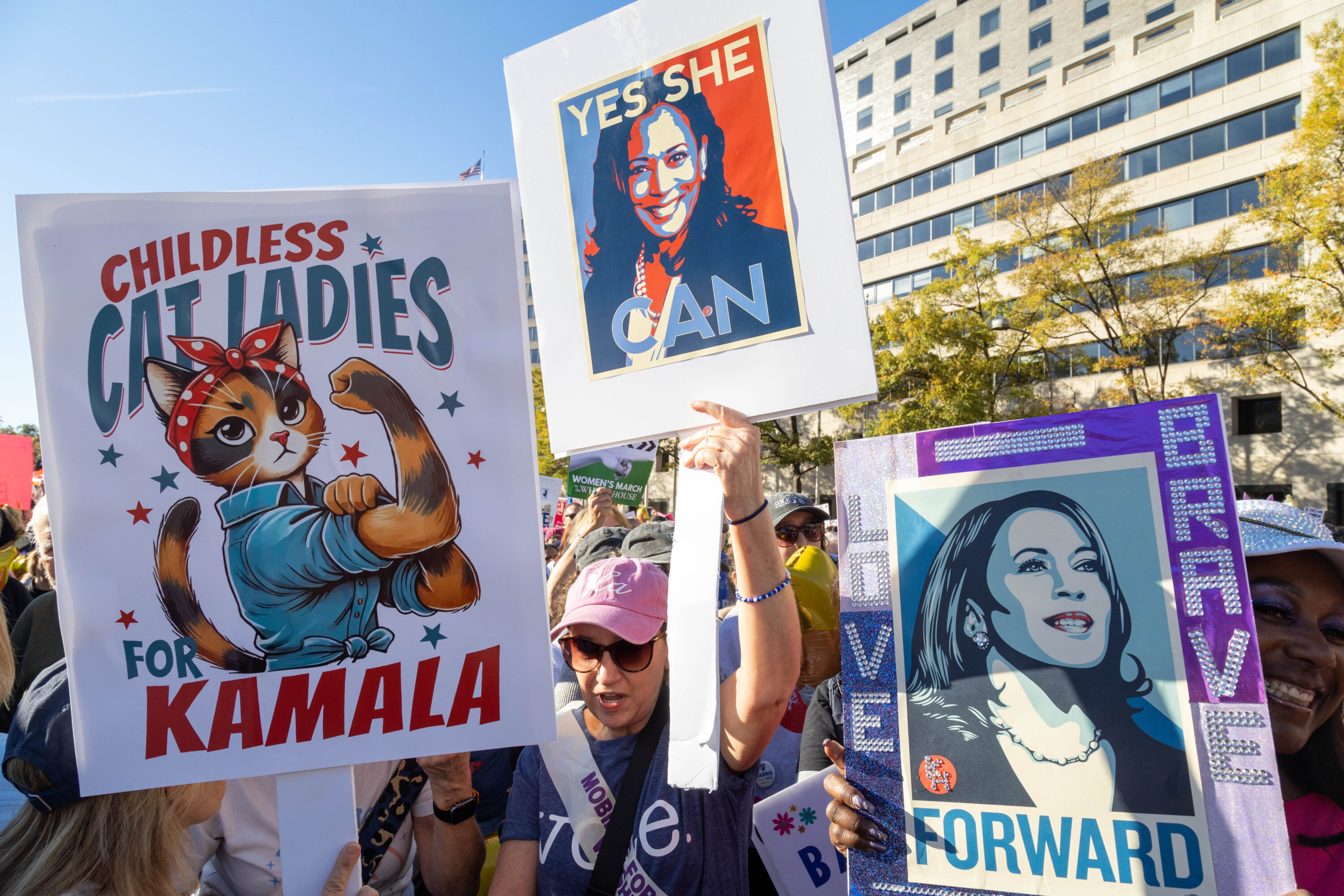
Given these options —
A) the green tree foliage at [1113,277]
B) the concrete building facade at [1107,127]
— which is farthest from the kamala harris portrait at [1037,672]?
the concrete building facade at [1107,127]

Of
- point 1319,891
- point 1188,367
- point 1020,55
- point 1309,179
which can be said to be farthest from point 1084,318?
point 1319,891

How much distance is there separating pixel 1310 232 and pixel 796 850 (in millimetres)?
17959

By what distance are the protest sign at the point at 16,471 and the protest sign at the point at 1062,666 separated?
239 inches

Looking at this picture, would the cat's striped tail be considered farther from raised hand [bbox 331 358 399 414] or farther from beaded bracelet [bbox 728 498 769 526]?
beaded bracelet [bbox 728 498 769 526]

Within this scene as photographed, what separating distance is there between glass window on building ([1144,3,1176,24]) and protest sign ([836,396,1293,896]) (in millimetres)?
31040

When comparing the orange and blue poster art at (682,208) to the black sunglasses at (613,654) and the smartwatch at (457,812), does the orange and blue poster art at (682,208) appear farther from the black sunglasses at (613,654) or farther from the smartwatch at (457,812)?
the smartwatch at (457,812)

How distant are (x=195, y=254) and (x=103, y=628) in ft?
2.44

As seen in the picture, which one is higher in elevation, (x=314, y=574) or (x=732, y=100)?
(x=732, y=100)

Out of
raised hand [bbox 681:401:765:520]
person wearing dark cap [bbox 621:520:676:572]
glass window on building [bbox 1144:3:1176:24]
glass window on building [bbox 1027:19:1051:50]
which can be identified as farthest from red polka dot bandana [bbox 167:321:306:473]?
glass window on building [bbox 1027:19:1051:50]

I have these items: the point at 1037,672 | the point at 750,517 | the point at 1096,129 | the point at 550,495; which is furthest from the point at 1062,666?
the point at 1096,129

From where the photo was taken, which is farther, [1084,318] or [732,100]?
[1084,318]

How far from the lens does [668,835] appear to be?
1.83 meters

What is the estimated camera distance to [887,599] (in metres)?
1.46

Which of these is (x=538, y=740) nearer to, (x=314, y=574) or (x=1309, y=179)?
(x=314, y=574)
